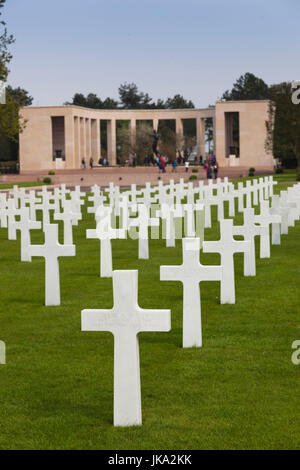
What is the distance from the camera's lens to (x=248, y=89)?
12175cm

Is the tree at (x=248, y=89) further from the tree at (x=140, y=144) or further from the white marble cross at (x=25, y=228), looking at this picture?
the white marble cross at (x=25, y=228)

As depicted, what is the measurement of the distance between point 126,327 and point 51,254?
4990 mm

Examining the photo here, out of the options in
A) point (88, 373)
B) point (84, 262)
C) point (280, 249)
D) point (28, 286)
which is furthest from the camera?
point (280, 249)

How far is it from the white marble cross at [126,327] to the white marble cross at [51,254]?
4760mm

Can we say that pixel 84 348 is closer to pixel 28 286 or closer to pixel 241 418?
pixel 241 418

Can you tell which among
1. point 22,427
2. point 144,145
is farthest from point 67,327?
point 144,145

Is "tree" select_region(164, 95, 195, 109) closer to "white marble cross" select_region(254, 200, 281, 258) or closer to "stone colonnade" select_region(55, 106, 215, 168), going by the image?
"stone colonnade" select_region(55, 106, 215, 168)

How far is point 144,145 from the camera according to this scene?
95500 mm

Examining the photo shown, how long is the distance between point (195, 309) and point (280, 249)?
28.5 ft

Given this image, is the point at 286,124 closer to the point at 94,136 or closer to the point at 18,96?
the point at 18,96

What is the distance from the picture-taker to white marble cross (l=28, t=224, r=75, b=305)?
435 inches

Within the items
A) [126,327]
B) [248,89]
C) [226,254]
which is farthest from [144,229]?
[248,89]

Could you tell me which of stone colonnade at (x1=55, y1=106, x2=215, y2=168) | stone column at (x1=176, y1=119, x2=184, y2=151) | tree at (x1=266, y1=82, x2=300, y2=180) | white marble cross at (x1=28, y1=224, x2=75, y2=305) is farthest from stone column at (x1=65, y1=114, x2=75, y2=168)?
white marble cross at (x1=28, y1=224, x2=75, y2=305)

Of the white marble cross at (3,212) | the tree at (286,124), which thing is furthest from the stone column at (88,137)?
the white marble cross at (3,212)
